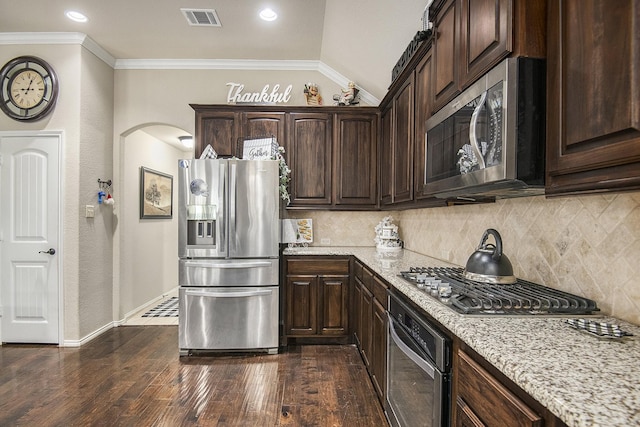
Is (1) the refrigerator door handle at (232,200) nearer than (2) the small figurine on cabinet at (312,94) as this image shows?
Yes

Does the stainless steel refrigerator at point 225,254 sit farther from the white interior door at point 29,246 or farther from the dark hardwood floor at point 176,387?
the white interior door at point 29,246

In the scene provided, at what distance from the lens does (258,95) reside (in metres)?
3.93

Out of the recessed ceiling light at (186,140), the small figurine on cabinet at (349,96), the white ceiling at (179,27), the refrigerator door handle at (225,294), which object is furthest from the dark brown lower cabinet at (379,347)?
the recessed ceiling light at (186,140)

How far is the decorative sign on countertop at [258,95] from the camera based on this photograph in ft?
12.9

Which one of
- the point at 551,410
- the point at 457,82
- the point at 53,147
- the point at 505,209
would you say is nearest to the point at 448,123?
the point at 457,82

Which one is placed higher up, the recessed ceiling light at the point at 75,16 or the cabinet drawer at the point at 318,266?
the recessed ceiling light at the point at 75,16

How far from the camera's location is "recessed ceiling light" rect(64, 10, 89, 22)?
3.04 metres

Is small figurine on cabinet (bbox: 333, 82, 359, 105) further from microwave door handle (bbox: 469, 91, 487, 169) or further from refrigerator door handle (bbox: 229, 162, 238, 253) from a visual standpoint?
microwave door handle (bbox: 469, 91, 487, 169)

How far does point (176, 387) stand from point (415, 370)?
Result: 6.46ft

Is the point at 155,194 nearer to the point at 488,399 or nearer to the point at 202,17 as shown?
the point at 202,17

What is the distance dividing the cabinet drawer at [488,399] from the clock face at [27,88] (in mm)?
4271

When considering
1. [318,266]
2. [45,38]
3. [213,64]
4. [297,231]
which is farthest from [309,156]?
[45,38]

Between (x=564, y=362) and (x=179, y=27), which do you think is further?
(x=179, y=27)

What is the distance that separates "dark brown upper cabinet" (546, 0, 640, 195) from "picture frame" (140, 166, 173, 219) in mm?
4759
